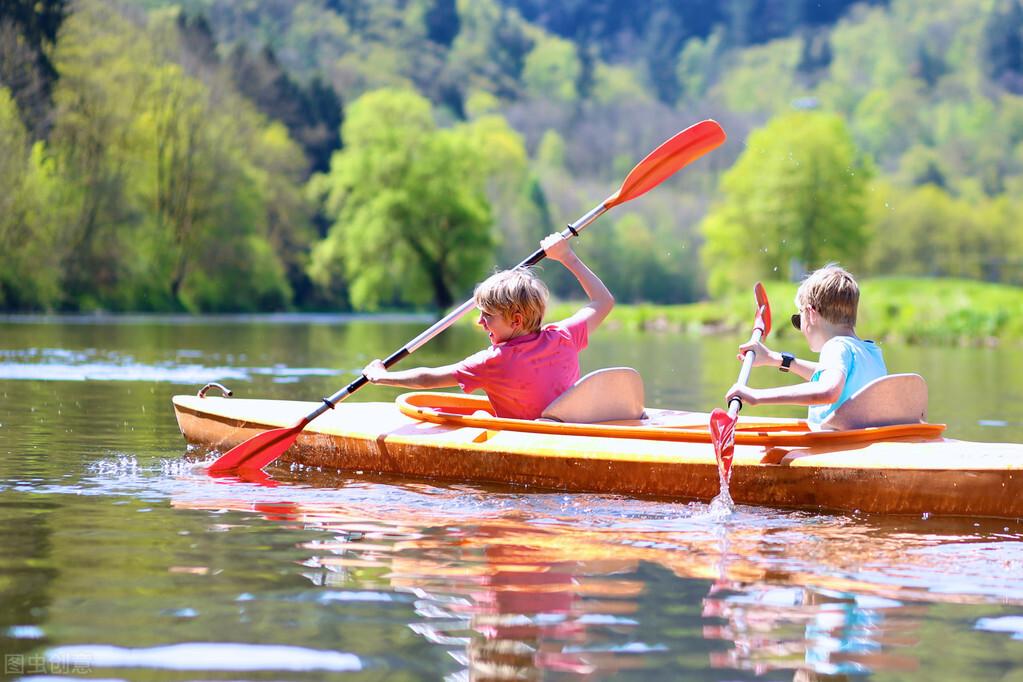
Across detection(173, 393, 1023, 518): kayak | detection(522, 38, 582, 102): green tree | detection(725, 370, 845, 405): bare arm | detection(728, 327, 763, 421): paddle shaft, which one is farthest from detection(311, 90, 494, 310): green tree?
detection(522, 38, 582, 102): green tree

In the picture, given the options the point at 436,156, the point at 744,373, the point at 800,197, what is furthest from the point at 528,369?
the point at 800,197

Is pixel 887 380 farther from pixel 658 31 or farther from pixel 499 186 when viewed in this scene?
pixel 658 31

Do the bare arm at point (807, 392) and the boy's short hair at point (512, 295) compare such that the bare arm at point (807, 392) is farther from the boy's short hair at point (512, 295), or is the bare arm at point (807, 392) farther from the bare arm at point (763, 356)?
the boy's short hair at point (512, 295)

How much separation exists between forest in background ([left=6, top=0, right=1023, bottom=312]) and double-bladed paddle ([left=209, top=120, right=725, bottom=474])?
6.81 meters

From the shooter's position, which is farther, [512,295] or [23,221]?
[23,221]

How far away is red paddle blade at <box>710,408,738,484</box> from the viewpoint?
615 cm

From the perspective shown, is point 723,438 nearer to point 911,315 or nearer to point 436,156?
point 911,315

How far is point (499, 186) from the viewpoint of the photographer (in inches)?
2798

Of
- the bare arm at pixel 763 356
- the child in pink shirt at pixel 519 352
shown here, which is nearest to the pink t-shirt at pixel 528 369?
the child in pink shirt at pixel 519 352

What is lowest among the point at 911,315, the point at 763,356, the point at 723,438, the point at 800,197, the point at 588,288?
the point at 723,438

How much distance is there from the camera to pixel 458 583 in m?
4.51

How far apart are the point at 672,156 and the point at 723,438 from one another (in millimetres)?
2855

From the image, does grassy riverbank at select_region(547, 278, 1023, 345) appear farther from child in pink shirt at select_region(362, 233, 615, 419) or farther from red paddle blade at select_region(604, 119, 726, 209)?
child in pink shirt at select_region(362, 233, 615, 419)

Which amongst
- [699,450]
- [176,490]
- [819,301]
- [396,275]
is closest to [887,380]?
[819,301]
